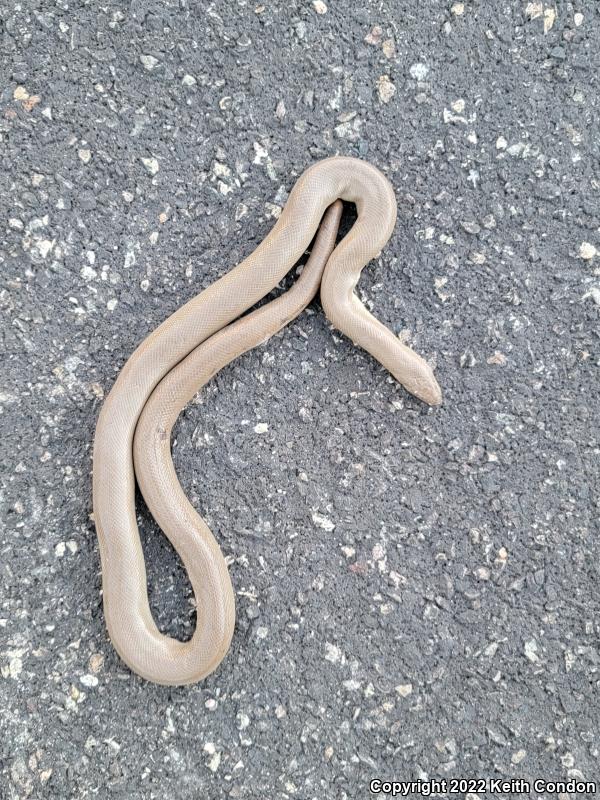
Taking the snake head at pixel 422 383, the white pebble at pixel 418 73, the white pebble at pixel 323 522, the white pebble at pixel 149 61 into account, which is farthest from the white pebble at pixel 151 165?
the white pebble at pixel 323 522

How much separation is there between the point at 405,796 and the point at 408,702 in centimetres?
36

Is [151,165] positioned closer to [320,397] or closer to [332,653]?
[320,397]

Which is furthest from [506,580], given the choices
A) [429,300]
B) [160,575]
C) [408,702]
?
[160,575]

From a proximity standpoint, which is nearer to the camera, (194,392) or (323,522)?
(194,392)

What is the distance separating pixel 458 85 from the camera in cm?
262

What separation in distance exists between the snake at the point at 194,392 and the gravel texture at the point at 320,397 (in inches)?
4.9

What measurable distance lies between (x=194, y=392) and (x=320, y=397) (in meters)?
0.52

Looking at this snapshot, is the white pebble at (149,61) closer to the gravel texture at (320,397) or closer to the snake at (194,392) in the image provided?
the gravel texture at (320,397)

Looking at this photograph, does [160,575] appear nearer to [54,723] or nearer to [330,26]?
[54,723]

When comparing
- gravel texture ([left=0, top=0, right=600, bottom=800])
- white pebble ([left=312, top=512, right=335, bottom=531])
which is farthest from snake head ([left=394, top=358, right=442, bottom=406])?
white pebble ([left=312, top=512, right=335, bottom=531])

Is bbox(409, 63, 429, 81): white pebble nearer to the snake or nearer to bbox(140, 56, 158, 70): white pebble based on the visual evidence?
the snake

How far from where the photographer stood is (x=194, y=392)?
2523 mm

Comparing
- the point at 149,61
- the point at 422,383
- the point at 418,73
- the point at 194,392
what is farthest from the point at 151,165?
the point at 422,383

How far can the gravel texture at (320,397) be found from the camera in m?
2.54
